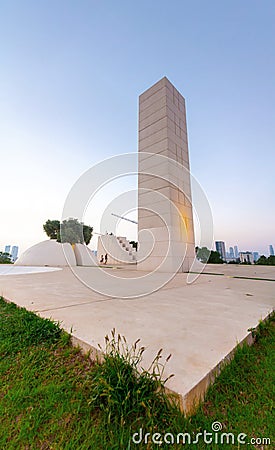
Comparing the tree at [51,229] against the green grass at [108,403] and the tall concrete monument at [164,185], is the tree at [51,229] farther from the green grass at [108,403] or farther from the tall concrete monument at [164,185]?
the green grass at [108,403]

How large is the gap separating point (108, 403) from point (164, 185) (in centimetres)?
493

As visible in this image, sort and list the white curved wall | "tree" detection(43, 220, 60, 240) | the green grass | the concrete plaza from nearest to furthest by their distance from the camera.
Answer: the green grass, the concrete plaza, the white curved wall, "tree" detection(43, 220, 60, 240)

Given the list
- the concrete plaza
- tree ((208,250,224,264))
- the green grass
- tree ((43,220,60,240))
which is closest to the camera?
the green grass

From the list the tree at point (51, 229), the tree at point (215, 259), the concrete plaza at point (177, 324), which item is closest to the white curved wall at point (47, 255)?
the tree at point (51, 229)

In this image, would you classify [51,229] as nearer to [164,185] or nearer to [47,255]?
[47,255]

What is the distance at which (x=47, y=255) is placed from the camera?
1162 centimetres

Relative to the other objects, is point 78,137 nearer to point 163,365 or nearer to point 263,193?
point 163,365

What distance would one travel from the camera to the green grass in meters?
0.54

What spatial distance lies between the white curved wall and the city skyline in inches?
167

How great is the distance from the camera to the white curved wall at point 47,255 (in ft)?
37.7

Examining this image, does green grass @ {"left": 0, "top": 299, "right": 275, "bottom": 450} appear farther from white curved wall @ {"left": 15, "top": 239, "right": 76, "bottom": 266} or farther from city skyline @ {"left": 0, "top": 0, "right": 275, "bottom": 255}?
white curved wall @ {"left": 15, "top": 239, "right": 76, "bottom": 266}

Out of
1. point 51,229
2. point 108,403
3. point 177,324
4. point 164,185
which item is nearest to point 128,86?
point 164,185

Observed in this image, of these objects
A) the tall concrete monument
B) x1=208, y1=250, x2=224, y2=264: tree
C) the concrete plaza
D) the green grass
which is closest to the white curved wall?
the tall concrete monument

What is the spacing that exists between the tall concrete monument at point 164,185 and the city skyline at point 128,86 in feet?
2.34
